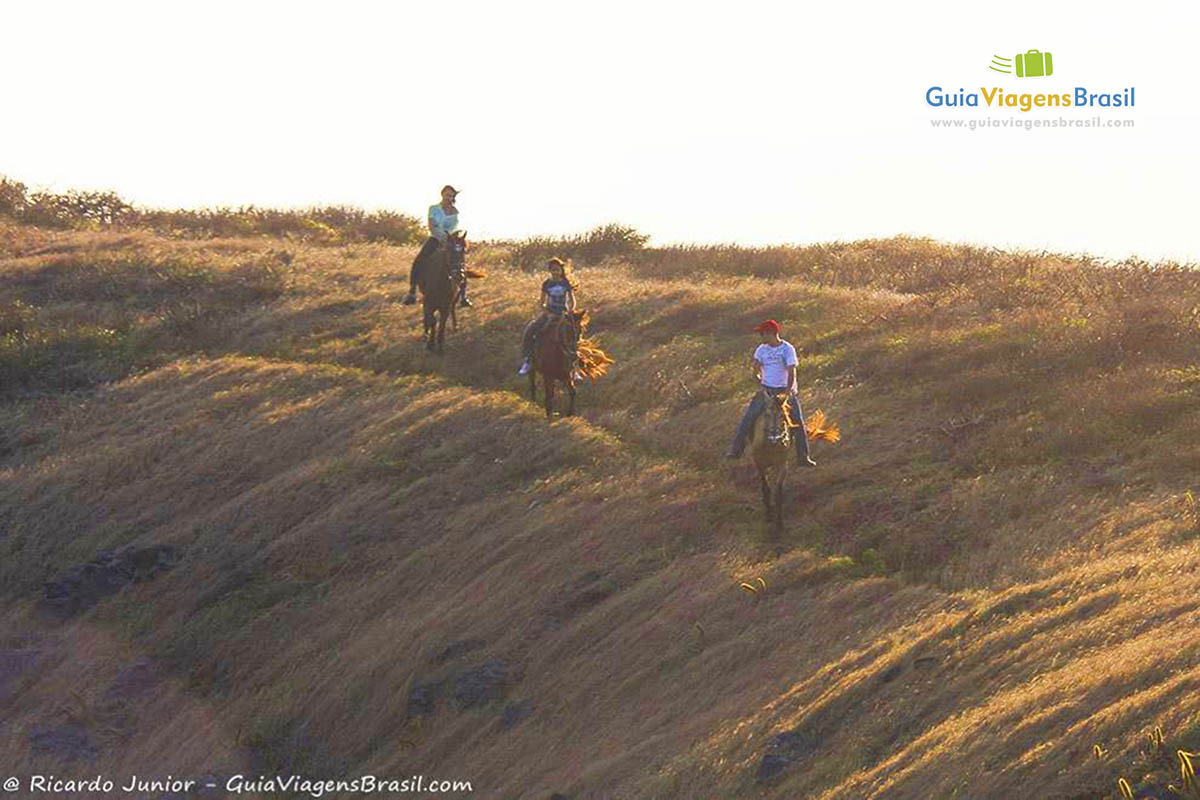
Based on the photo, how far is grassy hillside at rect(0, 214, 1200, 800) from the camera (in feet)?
59.6

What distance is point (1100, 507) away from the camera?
23312mm

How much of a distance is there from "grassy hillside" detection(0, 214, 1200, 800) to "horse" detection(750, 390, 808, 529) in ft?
3.18

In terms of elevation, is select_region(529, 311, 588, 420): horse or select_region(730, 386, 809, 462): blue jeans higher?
select_region(529, 311, 588, 420): horse

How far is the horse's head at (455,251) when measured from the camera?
35.0 metres

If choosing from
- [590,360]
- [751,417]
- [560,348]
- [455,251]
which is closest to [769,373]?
[751,417]

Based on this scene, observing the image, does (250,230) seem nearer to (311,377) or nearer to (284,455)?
(311,377)

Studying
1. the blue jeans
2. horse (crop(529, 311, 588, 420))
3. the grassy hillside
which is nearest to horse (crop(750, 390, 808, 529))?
the blue jeans

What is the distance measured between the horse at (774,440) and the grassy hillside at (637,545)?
970 mm

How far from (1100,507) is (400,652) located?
1030 centimetres

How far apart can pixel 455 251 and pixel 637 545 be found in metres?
11.6

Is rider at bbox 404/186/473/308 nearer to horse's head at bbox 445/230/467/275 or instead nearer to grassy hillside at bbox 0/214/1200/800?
horse's head at bbox 445/230/467/275

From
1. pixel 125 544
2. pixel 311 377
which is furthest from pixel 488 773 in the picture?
pixel 311 377

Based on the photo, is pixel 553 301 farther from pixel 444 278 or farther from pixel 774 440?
pixel 774 440

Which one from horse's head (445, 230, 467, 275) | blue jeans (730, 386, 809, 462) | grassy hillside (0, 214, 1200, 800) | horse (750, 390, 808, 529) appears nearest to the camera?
grassy hillside (0, 214, 1200, 800)
